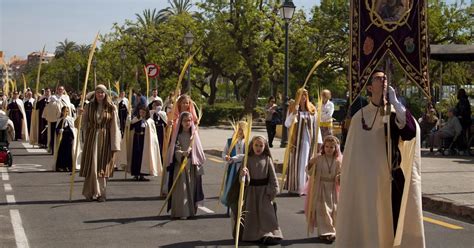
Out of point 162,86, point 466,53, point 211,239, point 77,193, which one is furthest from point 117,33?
point 211,239

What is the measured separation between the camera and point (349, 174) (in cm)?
723

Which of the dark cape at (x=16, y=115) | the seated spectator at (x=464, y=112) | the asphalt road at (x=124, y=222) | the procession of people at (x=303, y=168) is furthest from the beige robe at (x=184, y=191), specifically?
the dark cape at (x=16, y=115)

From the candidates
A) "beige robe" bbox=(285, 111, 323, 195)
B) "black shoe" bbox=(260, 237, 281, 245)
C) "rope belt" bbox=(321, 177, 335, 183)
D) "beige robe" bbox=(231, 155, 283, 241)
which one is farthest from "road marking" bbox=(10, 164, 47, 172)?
"black shoe" bbox=(260, 237, 281, 245)

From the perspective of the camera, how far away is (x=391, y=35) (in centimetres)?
1309

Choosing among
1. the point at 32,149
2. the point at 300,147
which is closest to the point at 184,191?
the point at 300,147

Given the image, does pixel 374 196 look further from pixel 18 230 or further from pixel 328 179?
pixel 18 230

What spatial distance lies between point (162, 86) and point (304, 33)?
35.3ft

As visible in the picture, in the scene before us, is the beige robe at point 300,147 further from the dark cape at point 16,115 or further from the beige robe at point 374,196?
the dark cape at point 16,115

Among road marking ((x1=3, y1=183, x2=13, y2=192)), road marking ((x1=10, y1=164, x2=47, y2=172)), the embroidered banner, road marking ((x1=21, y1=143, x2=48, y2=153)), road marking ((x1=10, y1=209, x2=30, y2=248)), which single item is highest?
the embroidered banner

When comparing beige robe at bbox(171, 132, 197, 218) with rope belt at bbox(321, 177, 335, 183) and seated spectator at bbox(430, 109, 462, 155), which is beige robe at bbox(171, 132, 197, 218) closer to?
rope belt at bbox(321, 177, 335, 183)

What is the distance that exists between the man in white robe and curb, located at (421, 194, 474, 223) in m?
4.04

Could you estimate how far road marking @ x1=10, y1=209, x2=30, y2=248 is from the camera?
8.80 m

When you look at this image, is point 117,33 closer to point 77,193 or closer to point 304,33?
point 304,33

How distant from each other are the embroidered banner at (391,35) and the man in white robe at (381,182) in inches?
223
